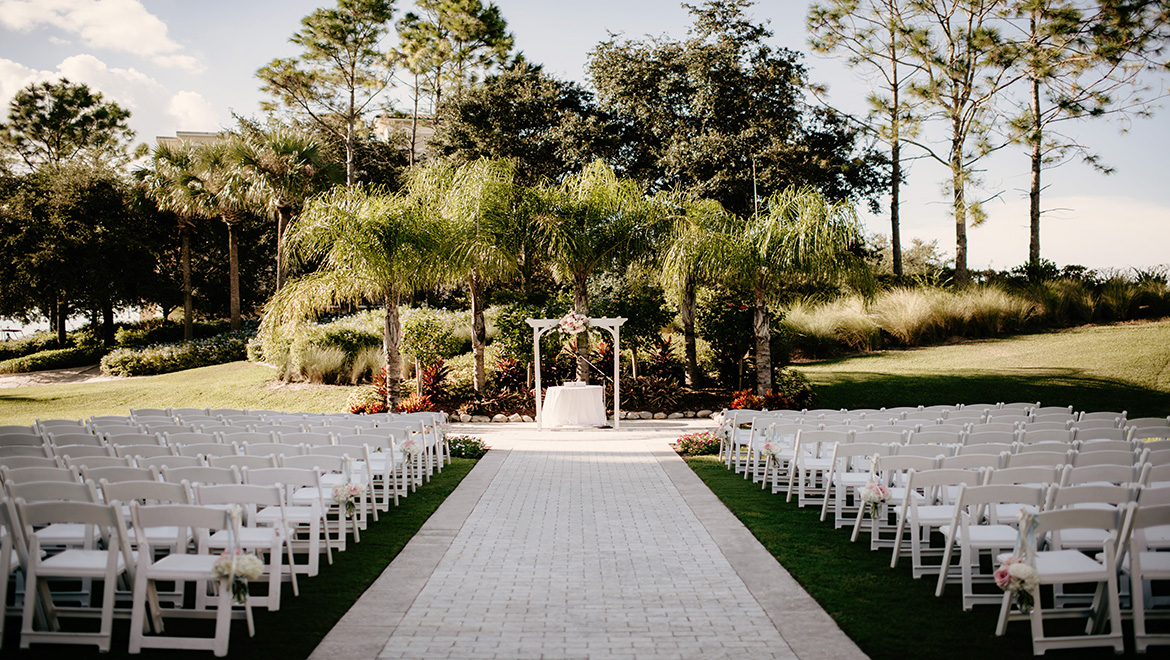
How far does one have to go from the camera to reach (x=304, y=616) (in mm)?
5102

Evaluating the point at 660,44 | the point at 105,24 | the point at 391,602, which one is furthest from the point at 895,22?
the point at 391,602

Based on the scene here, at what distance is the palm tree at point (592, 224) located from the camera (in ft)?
55.9

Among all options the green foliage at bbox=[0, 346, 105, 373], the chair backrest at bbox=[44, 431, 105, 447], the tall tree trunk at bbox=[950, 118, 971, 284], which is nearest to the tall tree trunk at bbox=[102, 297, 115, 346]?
the green foliage at bbox=[0, 346, 105, 373]

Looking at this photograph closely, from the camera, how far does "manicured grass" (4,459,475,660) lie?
4.45 meters

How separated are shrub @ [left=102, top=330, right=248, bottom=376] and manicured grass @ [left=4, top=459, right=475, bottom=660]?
2340 cm

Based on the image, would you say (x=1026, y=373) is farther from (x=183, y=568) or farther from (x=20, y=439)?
(x=20, y=439)

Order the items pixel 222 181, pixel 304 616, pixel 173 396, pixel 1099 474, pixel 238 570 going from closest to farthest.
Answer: pixel 238 570 < pixel 304 616 < pixel 1099 474 < pixel 173 396 < pixel 222 181

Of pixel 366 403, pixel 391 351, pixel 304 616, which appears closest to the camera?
pixel 304 616

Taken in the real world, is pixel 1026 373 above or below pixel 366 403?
above

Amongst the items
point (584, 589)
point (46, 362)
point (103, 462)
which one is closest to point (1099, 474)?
point (584, 589)

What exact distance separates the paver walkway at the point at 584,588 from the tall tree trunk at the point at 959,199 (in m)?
21.0

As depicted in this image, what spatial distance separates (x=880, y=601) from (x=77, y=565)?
5.65m

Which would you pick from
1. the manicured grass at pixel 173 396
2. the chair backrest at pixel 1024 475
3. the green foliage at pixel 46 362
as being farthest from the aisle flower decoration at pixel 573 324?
the green foliage at pixel 46 362

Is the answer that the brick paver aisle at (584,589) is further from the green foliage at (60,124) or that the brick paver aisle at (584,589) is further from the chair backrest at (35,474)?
the green foliage at (60,124)
